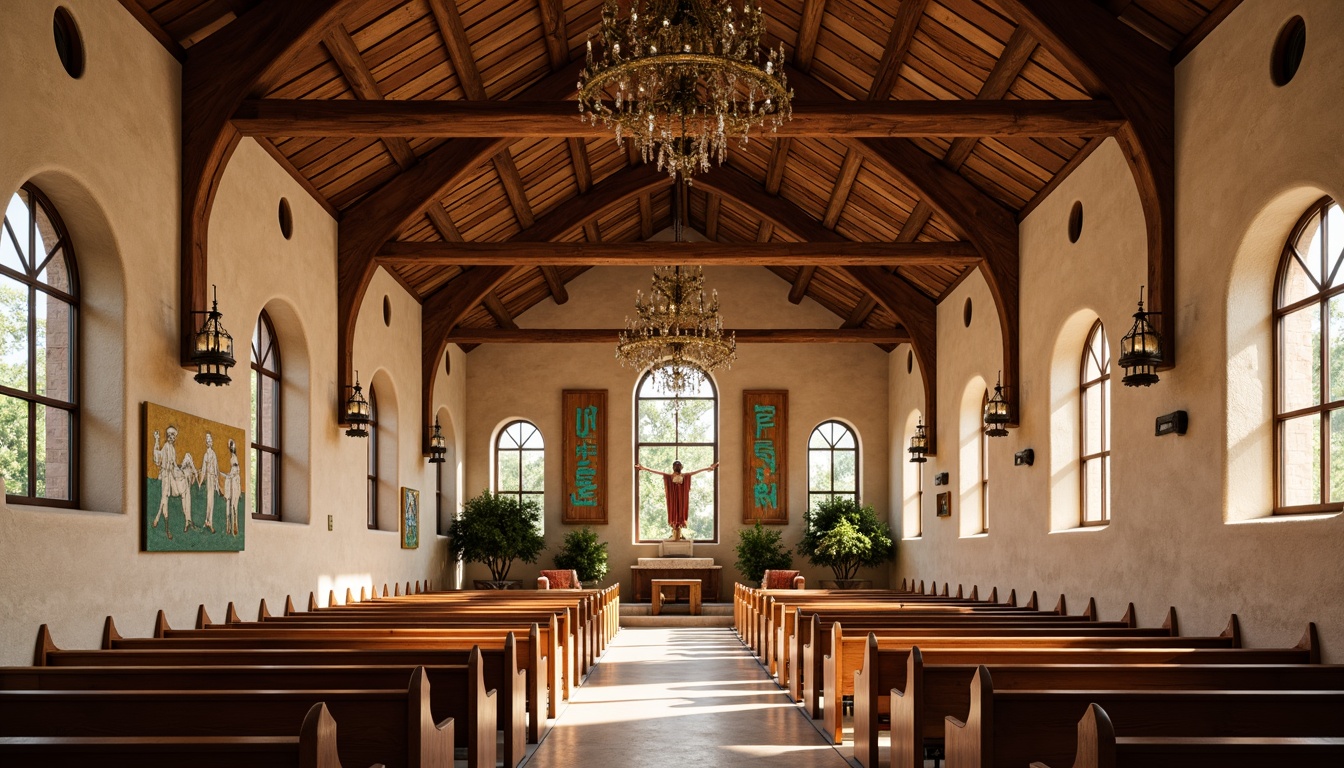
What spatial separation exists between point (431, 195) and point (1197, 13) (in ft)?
23.7

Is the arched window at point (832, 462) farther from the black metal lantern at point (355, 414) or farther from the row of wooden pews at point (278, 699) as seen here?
the row of wooden pews at point (278, 699)

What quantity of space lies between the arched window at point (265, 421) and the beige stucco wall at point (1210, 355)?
7076mm

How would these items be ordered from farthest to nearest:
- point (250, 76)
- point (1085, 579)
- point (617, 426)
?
point (617, 426) → point (1085, 579) → point (250, 76)

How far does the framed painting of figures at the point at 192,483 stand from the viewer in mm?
7668

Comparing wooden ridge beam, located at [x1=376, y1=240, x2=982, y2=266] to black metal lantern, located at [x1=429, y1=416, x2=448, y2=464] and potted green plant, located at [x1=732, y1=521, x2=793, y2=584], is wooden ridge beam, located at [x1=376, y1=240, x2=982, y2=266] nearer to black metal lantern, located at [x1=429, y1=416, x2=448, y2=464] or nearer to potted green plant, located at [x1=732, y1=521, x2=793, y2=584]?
black metal lantern, located at [x1=429, y1=416, x2=448, y2=464]

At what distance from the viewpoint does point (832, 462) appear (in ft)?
67.2

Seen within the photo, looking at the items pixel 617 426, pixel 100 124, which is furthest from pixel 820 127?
pixel 617 426

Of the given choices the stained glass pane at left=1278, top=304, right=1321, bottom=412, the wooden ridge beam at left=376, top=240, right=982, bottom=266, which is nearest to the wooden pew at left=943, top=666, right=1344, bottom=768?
the stained glass pane at left=1278, top=304, right=1321, bottom=412

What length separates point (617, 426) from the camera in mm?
20344

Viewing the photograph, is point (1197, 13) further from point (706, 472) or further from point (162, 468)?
point (706, 472)

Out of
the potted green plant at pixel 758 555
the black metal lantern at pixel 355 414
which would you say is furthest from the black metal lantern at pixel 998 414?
the potted green plant at pixel 758 555

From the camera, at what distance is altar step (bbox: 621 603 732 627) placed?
18.1m

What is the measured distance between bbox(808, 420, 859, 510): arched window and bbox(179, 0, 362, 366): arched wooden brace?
1338 cm

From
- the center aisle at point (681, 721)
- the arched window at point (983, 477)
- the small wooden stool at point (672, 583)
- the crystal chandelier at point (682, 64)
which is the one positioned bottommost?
the small wooden stool at point (672, 583)
